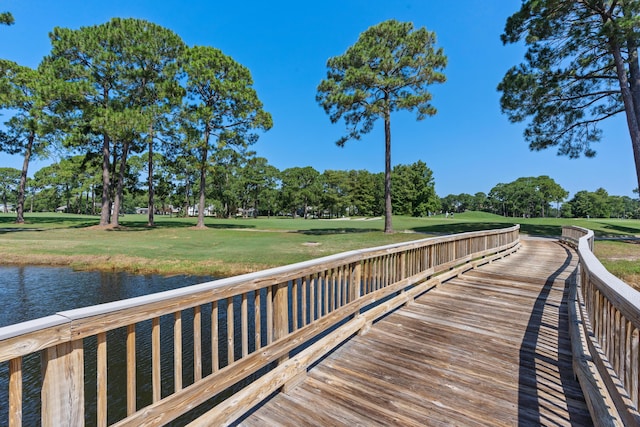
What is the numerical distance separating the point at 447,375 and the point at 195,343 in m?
2.34

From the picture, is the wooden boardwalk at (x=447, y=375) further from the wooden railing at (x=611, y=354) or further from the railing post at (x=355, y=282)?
the railing post at (x=355, y=282)

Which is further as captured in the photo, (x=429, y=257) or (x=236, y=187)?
(x=236, y=187)

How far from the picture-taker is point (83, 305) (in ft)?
22.7

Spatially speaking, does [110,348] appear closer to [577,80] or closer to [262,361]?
[262,361]

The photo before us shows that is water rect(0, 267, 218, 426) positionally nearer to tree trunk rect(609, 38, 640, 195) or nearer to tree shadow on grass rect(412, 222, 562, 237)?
tree shadow on grass rect(412, 222, 562, 237)

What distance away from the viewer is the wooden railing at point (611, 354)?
1.82 m

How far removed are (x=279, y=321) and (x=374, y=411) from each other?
3.40 feet

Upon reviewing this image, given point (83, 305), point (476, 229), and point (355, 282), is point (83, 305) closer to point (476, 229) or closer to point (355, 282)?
point (355, 282)

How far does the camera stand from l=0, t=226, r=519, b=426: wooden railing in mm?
1348

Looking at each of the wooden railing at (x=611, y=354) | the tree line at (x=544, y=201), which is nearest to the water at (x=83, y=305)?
the wooden railing at (x=611, y=354)

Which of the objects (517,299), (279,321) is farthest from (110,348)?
(517,299)

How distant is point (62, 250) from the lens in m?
12.7

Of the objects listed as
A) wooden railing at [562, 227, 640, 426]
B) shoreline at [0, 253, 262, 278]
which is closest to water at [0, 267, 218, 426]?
shoreline at [0, 253, 262, 278]

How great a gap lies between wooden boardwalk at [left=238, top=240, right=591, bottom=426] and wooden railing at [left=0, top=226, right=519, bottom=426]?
22cm
